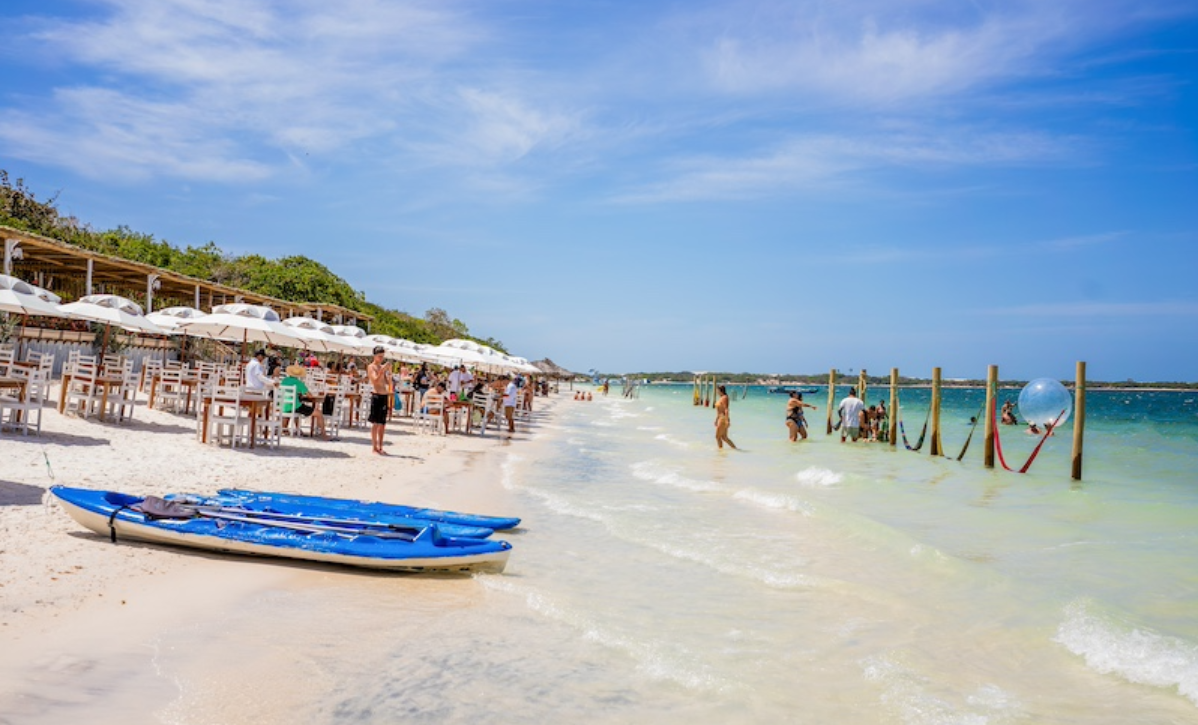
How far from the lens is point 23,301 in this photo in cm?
1178

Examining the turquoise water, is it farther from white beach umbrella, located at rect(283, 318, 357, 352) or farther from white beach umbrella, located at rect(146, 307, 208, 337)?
white beach umbrella, located at rect(146, 307, 208, 337)

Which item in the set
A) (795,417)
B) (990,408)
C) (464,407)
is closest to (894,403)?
(795,417)

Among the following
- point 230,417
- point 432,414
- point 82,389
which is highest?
point 82,389

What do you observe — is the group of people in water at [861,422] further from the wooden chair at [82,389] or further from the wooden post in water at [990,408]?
the wooden chair at [82,389]

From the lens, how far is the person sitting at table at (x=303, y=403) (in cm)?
1317

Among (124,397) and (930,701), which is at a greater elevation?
(124,397)

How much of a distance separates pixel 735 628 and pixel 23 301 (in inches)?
449

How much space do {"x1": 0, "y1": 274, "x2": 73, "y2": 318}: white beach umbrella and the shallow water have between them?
6.76m

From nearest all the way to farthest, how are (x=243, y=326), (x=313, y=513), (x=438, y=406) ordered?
1. (x=313, y=513)
2. (x=243, y=326)
3. (x=438, y=406)

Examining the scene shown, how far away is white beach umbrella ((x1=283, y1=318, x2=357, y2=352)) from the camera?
17.0 metres

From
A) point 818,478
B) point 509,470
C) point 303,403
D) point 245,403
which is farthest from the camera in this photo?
point 818,478

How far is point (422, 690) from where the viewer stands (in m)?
4.07

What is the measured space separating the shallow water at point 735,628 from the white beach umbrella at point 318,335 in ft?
24.5

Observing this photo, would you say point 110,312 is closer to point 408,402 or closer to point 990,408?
point 408,402
